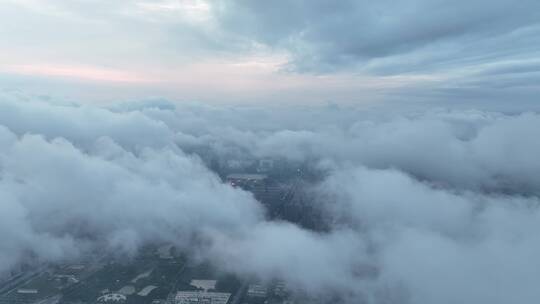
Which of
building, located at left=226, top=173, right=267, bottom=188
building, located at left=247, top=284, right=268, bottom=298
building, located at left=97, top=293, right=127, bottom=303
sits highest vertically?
building, located at left=226, top=173, right=267, bottom=188

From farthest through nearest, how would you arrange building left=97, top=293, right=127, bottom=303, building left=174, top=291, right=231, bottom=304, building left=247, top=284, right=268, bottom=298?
building left=247, top=284, right=268, bottom=298 < building left=174, top=291, right=231, bottom=304 < building left=97, top=293, right=127, bottom=303

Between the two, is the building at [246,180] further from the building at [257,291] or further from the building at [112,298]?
the building at [112,298]

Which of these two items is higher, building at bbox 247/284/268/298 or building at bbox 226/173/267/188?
building at bbox 226/173/267/188

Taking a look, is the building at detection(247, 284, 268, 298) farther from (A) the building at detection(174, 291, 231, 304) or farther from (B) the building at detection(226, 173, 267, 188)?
(B) the building at detection(226, 173, 267, 188)

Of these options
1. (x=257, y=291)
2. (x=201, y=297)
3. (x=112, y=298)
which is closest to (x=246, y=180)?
(x=257, y=291)

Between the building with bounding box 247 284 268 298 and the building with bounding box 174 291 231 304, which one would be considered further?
the building with bounding box 247 284 268 298

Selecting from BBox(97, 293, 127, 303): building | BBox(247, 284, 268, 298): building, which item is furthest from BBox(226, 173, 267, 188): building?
BBox(97, 293, 127, 303): building

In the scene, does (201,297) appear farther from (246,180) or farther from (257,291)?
(246,180)

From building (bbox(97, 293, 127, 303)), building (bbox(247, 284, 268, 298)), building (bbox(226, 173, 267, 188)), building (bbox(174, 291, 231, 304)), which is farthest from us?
building (bbox(226, 173, 267, 188))

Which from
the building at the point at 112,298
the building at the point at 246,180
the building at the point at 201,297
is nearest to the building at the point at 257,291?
the building at the point at 201,297

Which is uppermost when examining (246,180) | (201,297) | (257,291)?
(246,180)
